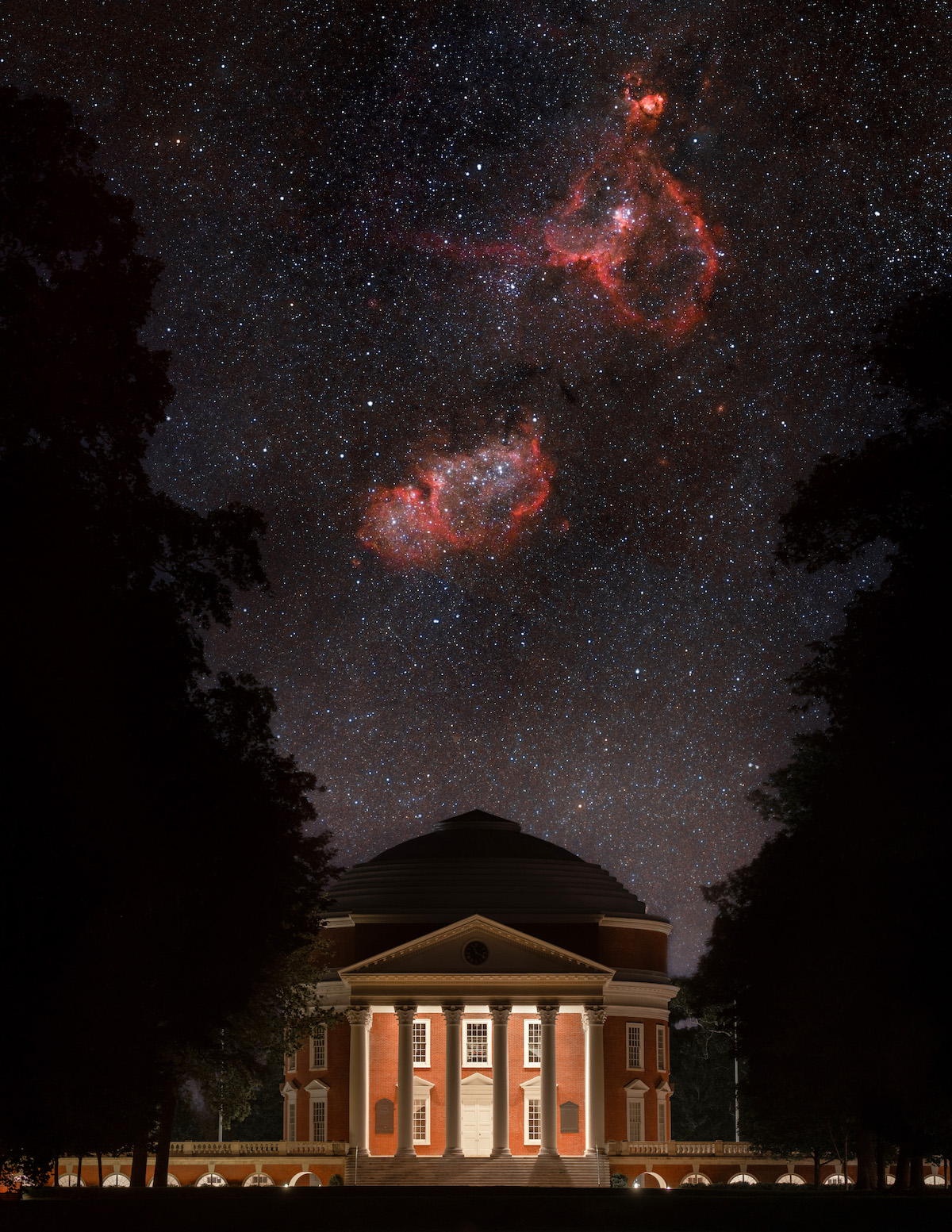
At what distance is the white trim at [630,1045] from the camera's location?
94.2 metres

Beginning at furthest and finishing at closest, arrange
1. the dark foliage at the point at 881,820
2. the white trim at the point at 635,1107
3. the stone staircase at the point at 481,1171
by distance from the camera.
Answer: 1. the white trim at the point at 635,1107
2. the stone staircase at the point at 481,1171
3. the dark foliage at the point at 881,820

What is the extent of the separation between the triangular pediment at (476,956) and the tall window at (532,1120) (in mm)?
9738

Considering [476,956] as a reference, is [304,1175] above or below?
below

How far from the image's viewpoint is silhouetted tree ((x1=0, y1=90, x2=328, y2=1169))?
2173 cm

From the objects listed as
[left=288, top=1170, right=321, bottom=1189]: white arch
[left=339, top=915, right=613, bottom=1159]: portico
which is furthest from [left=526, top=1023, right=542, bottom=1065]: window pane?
[left=288, top=1170, right=321, bottom=1189]: white arch

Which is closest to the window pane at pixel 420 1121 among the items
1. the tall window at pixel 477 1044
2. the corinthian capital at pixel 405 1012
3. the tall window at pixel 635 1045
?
the tall window at pixel 477 1044

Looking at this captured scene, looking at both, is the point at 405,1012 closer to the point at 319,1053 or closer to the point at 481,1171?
the point at 319,1053

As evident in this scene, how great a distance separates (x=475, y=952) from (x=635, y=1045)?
1320 centimetres

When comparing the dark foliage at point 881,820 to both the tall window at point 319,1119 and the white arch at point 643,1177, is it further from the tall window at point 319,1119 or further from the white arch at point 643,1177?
the tall window at point 319,1119

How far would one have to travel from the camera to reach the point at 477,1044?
93.8 m

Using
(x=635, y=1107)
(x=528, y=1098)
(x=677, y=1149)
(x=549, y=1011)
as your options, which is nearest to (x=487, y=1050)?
(x=528, y=1098)

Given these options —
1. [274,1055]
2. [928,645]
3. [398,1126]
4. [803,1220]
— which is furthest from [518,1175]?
[928,645]

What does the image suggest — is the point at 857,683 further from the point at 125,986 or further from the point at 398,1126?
the point at 398,1126

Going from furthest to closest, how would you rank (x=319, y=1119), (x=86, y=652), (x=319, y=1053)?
(x=319, y=1053), (x=319, y=1119), (x=86, y=652)
